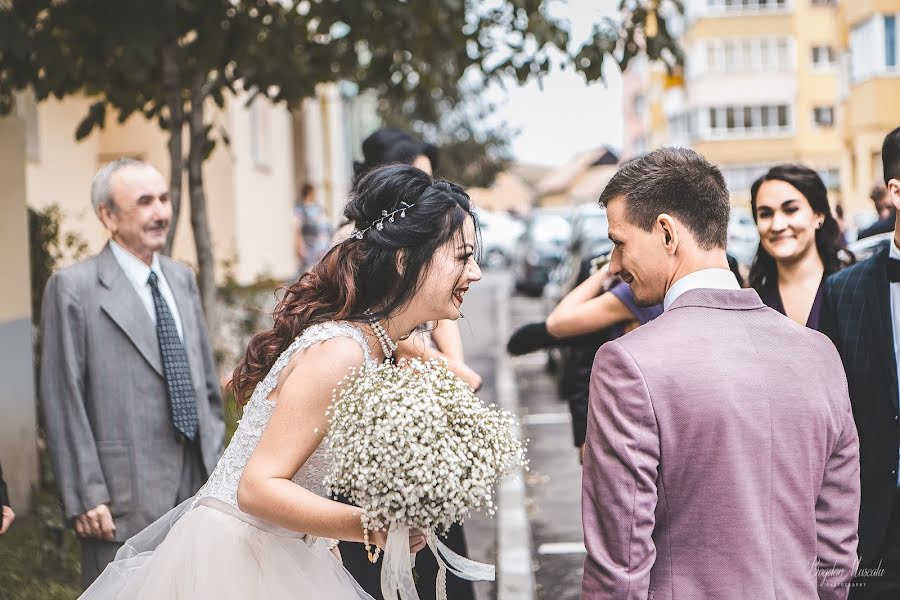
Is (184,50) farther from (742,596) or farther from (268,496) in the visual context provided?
(742,596)

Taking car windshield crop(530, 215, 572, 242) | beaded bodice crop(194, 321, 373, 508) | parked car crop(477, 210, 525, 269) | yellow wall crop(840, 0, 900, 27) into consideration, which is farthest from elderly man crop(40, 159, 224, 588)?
parked car crop(477, 210, 525, 269)

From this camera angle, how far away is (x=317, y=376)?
8.94ft

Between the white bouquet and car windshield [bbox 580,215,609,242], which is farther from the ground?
car windshield [bbox 580,215,609,242]

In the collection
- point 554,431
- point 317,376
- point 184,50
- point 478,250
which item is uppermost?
point 184,50

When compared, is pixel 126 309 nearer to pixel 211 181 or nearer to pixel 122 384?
pixel 122 384

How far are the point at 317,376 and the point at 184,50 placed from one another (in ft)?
18.0

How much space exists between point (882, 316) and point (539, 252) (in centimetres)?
2325

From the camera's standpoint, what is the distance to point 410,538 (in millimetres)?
2658

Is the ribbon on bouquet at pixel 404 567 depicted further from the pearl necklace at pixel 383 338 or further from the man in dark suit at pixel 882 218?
the man in dark suit at pixel 882 218

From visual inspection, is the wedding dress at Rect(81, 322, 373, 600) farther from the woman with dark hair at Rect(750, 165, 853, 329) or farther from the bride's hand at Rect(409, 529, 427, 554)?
the woman with dark hair at Rect(750, 165, 853, 329)

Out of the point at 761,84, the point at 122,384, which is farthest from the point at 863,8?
the point at 122,384

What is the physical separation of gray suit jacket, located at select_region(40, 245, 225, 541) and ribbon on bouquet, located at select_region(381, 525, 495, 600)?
191 centimetres

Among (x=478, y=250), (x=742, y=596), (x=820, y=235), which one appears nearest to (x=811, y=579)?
(x=742, y=596)

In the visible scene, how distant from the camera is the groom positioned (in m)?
2.41
